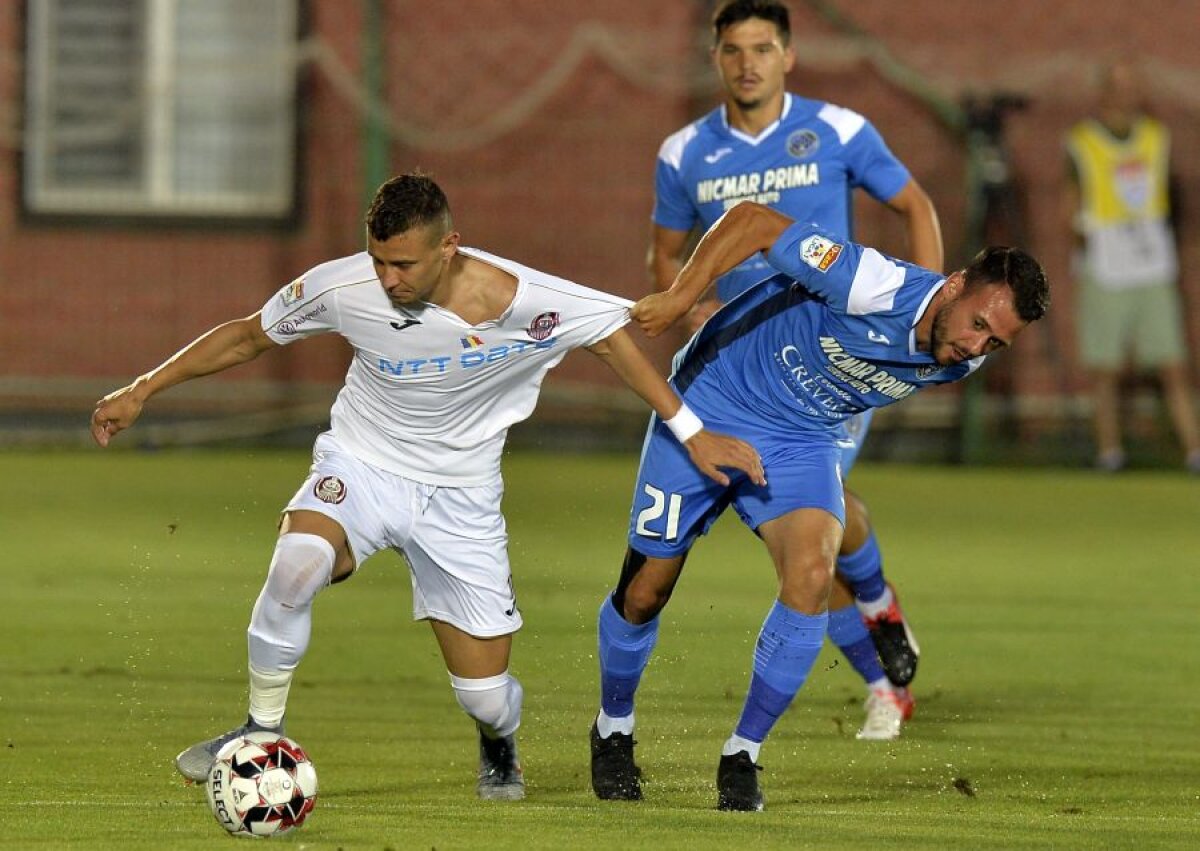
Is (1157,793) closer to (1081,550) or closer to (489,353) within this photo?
(489,353)

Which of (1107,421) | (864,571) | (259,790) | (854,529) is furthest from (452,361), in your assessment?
(1107,421)

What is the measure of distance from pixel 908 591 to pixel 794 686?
4.80 meters

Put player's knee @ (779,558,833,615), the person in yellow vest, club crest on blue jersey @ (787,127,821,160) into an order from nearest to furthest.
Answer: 1. player's knee @ (779,558,833,615)
2. club crest on blue jersey @ (787,127,821,160)
3. the person in yellow vest

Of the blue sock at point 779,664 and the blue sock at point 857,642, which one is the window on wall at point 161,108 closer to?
the blue sock at point 857,642

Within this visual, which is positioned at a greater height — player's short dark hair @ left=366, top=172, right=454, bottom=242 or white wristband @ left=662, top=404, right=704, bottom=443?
player's short dark hair @ left=366, top=172, right=454, bottom=242

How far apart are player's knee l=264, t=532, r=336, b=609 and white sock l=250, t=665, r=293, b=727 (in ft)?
0.66

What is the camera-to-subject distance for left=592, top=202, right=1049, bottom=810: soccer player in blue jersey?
6.21m

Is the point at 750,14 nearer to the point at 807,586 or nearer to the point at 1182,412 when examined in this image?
the point at 807,586

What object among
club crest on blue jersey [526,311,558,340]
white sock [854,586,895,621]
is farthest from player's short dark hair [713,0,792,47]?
white sock [854,586,895,621]

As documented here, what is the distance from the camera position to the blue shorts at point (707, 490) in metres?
6.63

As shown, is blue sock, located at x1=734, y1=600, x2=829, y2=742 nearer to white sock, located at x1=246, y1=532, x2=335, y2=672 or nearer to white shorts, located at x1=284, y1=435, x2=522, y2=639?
white shorts, located at x1=284, y1=435, x2=522, y2=639

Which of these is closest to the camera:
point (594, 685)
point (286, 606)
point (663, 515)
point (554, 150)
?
point (286, 606)

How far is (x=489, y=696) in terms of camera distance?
6.62 meters

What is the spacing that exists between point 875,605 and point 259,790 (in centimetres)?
288
